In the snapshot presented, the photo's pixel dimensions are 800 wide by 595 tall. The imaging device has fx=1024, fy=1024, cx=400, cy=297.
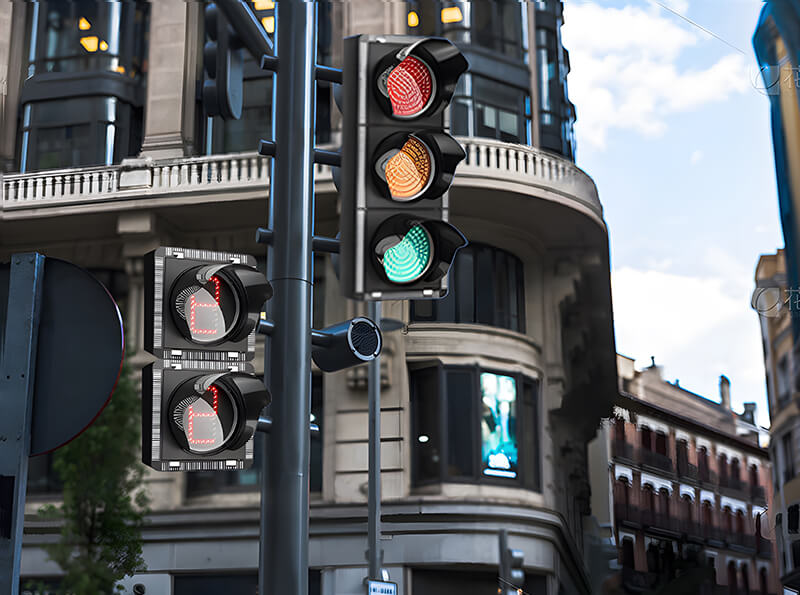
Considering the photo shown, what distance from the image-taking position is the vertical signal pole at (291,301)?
111 inches

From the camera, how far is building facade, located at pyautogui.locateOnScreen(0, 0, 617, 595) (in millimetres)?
7949

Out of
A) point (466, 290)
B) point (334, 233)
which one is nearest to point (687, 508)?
point (466, 290)

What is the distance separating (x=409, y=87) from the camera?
8.73 feet

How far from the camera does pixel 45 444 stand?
2312 mm

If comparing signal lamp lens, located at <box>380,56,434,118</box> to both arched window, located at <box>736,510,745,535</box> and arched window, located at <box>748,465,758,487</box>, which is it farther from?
arched window, located at <box>736,510,745,535</box>

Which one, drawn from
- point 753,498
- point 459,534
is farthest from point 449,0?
point 753,498

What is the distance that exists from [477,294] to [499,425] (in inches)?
48.6

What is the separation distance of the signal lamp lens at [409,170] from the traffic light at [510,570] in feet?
15.4

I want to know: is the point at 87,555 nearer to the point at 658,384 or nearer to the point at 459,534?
the point at 459,534

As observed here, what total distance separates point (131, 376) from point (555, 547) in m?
5.27

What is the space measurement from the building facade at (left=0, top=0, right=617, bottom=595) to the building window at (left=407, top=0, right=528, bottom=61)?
2 cm

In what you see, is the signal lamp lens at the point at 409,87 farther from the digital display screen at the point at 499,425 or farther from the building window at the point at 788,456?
the digital display screen at the point at 499,425

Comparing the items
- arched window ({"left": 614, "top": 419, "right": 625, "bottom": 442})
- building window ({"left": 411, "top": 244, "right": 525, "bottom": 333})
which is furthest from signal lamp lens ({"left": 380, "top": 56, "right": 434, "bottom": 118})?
building window ({"left": 411, "top": 244, "right": 525, "bottom": 333})

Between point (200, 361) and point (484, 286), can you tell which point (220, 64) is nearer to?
point (200, 361)
